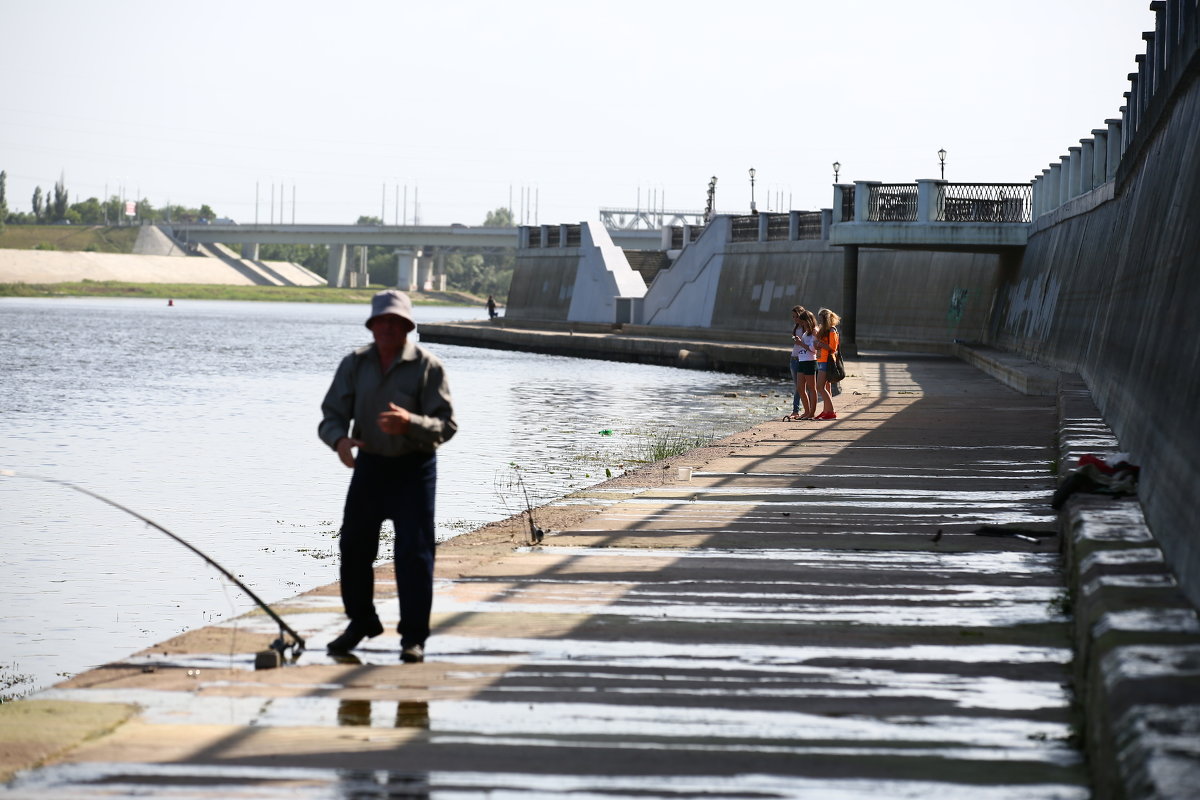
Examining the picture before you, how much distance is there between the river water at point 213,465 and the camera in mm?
13242

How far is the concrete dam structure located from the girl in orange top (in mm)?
3429

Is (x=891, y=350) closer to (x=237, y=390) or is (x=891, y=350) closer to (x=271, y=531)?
(x=237, y=390)

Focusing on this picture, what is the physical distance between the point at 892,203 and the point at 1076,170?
7.37 metres

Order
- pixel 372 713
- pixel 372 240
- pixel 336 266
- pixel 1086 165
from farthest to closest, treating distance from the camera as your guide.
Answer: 1. pixel 336 266
2. pixel 372 240
3. pixel 1086 165
4. pixel 372 713

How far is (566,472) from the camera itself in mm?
21859

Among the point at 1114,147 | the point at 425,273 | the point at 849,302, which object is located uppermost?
the point at 1114,147

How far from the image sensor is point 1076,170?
3438 centimetres

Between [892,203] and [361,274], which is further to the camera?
[361,274]

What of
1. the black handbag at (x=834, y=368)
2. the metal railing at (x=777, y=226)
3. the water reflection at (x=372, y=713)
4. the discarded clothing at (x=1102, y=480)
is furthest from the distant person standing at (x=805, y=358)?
the metal railing at (x=777, y=226)

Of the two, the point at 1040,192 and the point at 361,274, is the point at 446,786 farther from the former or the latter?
the point at 361,274

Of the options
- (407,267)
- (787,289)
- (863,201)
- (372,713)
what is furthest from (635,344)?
(407,267)

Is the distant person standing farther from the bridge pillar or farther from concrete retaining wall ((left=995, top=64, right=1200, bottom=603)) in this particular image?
the bridge pillar

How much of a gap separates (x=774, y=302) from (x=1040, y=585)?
46.4m

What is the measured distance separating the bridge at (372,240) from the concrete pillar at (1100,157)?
7749 centimetres
